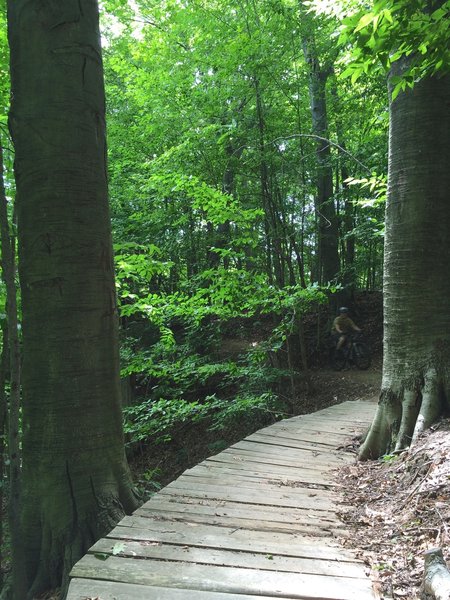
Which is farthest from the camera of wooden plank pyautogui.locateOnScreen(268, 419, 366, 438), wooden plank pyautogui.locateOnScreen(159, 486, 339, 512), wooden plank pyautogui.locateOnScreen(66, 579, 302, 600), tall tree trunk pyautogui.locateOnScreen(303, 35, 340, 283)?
tall tree trunk pyautogui.locateOnScreen(303, 35, 340, 283)

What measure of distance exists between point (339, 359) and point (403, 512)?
35.9 ft

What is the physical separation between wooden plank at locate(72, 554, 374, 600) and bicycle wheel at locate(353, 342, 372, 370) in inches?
453

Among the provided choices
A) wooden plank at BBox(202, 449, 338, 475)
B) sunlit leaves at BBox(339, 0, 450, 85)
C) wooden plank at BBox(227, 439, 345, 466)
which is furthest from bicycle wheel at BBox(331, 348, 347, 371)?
sunlit leaves at BBox(339, 0, 450, 85)

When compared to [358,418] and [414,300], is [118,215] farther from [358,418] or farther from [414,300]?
[414,300]

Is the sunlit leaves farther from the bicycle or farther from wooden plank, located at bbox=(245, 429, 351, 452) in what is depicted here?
the bicycle

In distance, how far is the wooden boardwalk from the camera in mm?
2109

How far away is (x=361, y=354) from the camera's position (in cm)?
1324

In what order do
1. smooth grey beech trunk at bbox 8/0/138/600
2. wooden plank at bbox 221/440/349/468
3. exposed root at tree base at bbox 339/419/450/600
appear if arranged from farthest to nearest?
wooden plank at bbox 221/440/349/468 → smooth grey beech trunk at bbox 8/0/138/600 → exposed root at tree base at bbox 339/419/450/600

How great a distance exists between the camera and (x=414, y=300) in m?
4.15

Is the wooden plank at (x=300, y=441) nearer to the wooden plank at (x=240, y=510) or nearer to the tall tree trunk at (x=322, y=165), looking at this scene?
the wooden plank at (x=240, y=510)

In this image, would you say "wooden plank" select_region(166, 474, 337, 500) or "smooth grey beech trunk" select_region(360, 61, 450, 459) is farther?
"smooth grey beech trunk" select_region(360, 61, 450, 459)

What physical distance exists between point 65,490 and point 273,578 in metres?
1.54

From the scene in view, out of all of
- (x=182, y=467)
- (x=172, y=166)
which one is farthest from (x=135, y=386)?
(x=172, y=166)

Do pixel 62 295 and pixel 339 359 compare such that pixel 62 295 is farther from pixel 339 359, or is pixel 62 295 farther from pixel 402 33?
pixel 339 359
